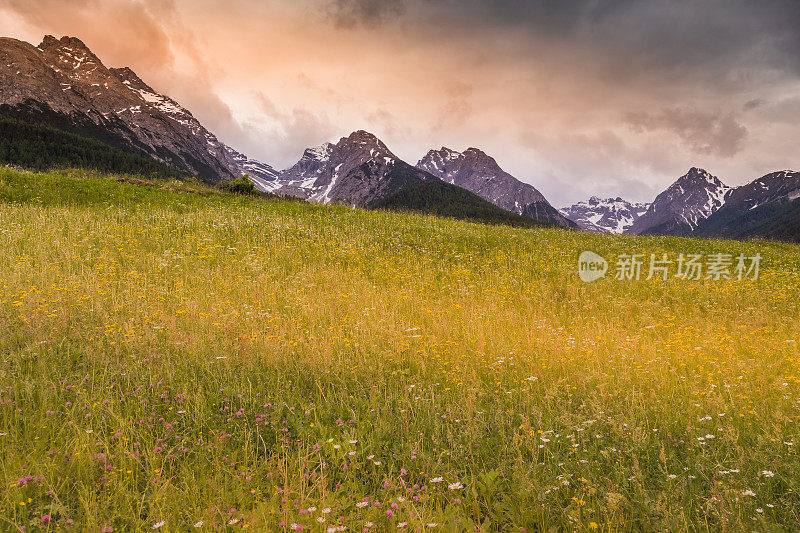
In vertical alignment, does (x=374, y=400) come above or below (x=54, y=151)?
below

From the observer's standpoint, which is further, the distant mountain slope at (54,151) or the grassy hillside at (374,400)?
the distant mountain slope at (54,151)

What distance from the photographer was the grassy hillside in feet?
10.0

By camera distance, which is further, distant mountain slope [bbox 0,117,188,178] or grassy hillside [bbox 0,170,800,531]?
distant mountain slope [bbox 0,117,188,178]

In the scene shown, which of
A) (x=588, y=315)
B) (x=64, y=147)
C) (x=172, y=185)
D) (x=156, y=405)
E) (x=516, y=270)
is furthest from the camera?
(x=64, y=147)

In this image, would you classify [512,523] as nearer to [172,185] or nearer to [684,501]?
[684,501]

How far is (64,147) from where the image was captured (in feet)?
531

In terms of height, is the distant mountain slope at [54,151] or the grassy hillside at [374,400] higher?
the distant mountain slope at [54,151]

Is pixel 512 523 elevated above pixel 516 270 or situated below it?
below

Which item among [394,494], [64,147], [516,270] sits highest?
[64,147]

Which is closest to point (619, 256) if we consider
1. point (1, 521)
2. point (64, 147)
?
point (1, 521)

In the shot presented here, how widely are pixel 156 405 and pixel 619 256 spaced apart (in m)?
17.7

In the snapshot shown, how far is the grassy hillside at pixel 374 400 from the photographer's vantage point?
3.06 meters

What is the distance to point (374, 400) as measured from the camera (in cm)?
466

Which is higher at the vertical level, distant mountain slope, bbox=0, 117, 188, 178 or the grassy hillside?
distant mountain slope, bbox=0, 117, 188, 178
